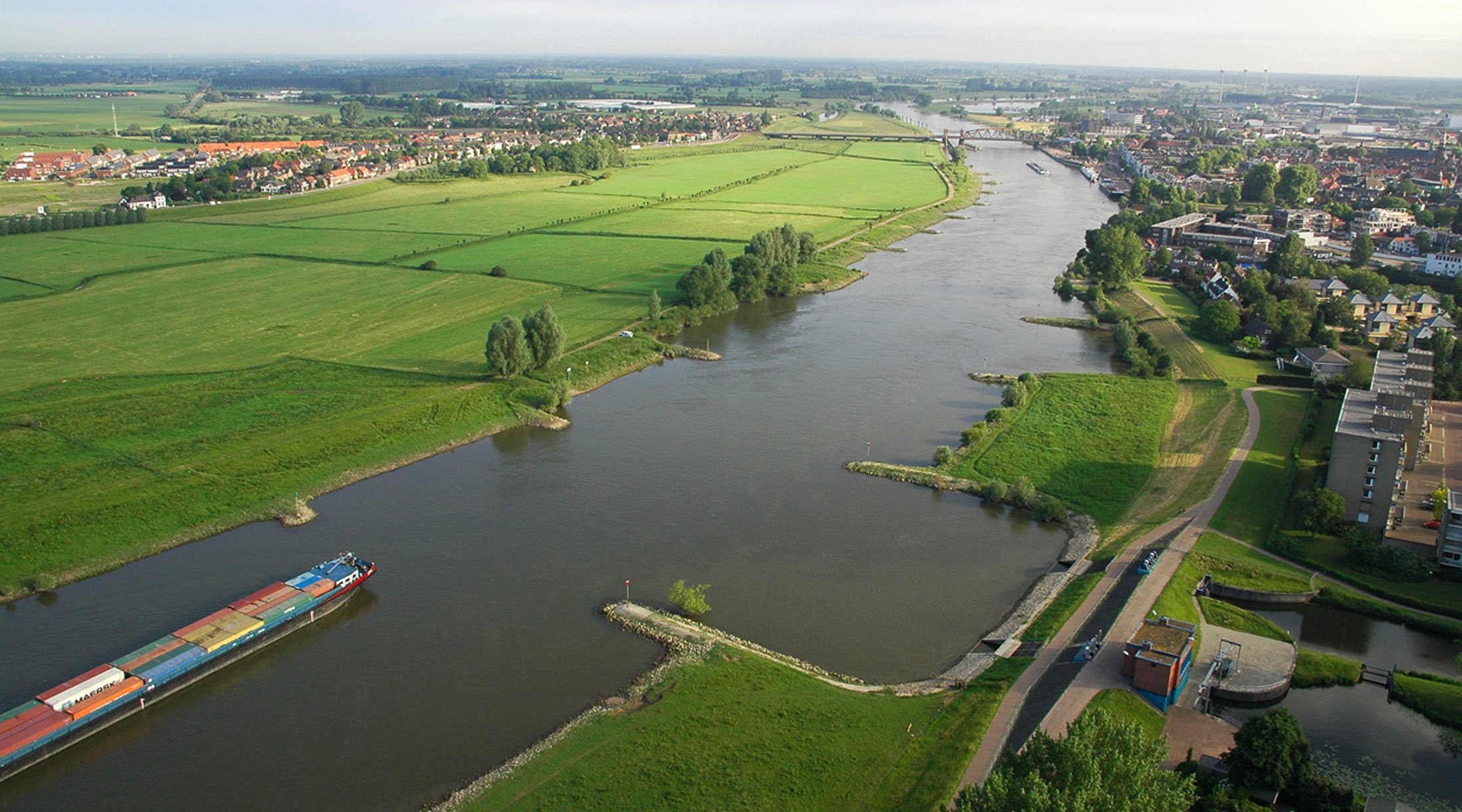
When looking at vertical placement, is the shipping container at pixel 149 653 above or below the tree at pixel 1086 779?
below

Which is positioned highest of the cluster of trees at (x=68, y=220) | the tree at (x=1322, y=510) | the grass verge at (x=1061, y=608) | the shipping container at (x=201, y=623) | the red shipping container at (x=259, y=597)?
the cluster of trees at (x=68, y=220)

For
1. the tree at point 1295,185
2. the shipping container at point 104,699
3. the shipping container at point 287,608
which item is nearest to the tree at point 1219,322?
the shipping container at point 287,608

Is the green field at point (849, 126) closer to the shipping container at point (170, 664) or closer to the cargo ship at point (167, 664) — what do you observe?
the cargo ship at point (167, 664)

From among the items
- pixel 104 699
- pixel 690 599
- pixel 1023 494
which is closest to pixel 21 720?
pixel 104 699

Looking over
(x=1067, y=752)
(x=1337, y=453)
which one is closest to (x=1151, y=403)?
(x=1337, y=453)

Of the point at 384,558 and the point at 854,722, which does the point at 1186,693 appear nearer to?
the point at 854,722

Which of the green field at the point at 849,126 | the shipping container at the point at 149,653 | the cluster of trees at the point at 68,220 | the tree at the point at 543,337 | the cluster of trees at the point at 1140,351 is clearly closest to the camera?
the shipping container at the point at 149,653
